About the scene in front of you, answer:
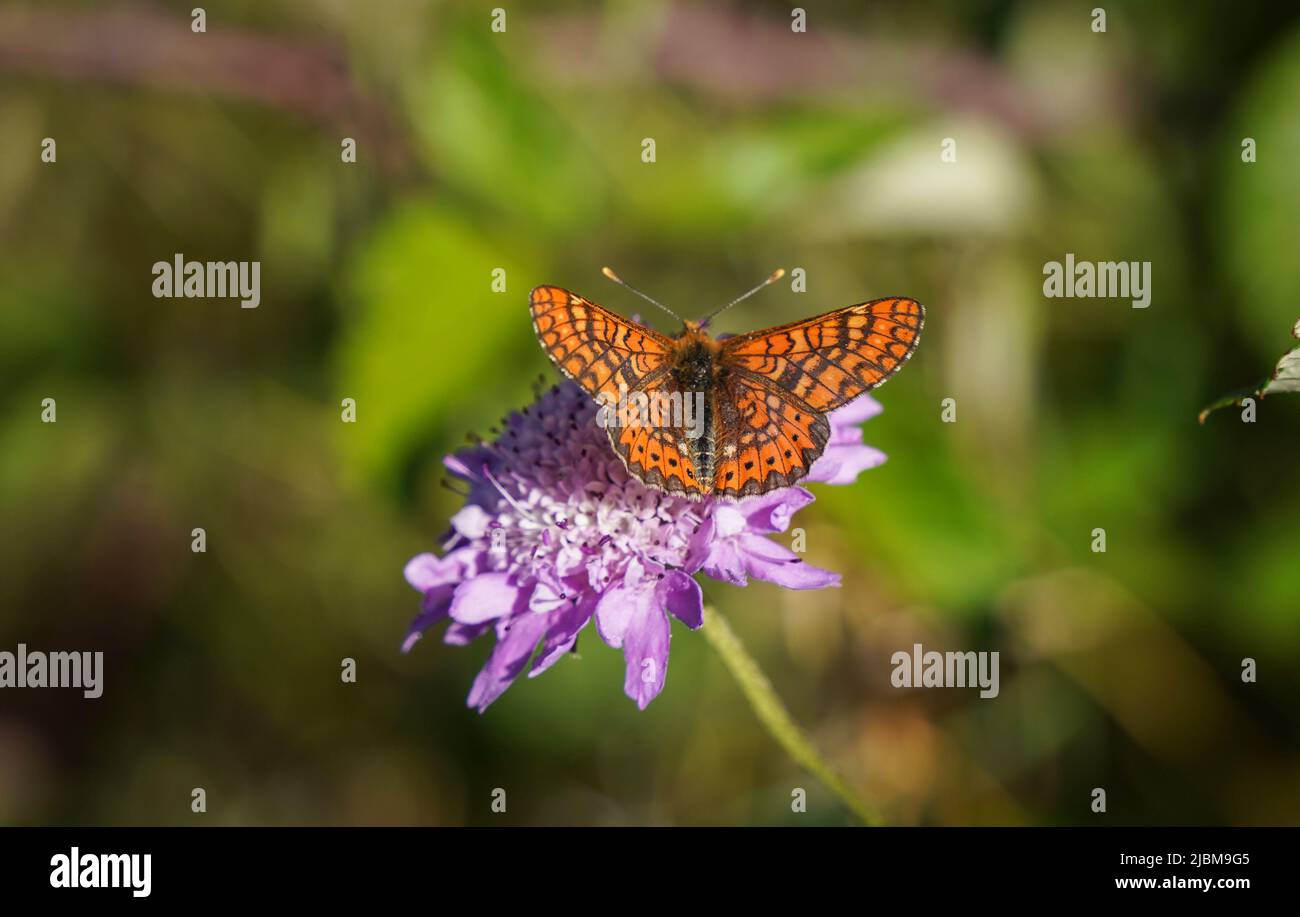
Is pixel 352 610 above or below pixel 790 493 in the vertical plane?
below

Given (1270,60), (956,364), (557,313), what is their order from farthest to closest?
(956,364) → (1270,60) → (557,313)

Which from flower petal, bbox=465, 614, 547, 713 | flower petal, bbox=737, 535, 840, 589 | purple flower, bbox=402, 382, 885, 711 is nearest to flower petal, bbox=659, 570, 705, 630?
purple flower, bbox=402, 382, 885, 711

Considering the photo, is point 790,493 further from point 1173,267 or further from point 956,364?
point 1173,267

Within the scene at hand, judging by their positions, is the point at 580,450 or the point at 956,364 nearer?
the point at 580,450

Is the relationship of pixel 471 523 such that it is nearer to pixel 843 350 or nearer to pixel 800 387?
pixel 800 387

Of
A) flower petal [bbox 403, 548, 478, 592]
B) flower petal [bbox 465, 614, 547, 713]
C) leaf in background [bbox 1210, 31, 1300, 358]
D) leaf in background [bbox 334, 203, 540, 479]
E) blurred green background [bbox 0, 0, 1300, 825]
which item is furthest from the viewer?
leaf in background [bbox 1210, 31, 1300, 358]

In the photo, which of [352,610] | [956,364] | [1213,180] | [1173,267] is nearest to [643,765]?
[352,610]

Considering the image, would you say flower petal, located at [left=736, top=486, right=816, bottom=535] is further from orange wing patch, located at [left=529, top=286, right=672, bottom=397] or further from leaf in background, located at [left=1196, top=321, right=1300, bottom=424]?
leaf in background, located at [left=1196, top=321, right=1300, bottom=424]

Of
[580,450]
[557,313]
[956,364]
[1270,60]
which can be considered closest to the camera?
[557,313]
